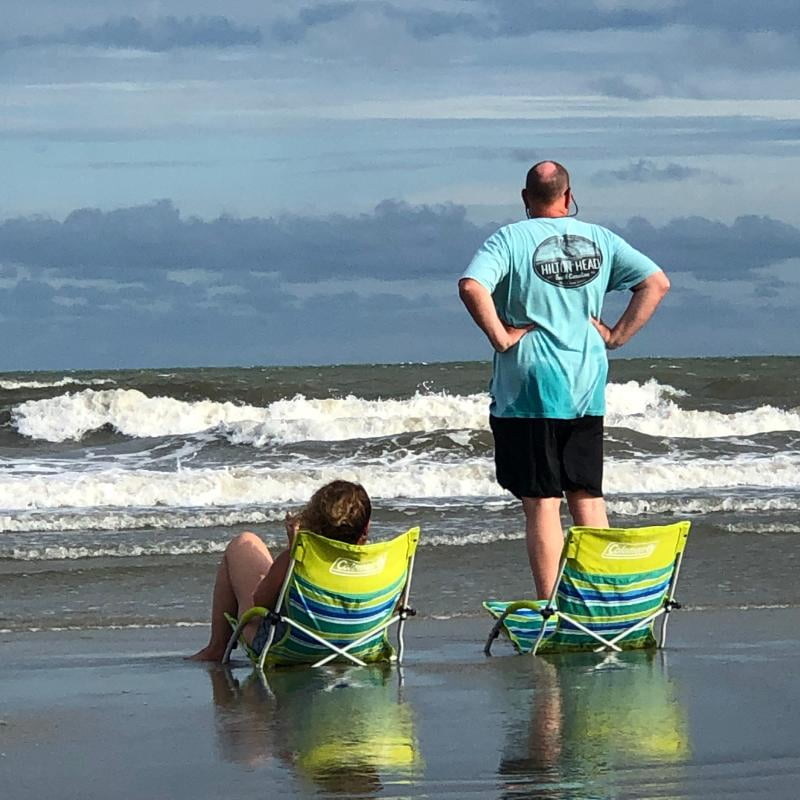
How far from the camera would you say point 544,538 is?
641 cm

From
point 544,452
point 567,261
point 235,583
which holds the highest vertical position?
point 567,261

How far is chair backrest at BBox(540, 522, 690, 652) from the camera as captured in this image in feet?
20.6

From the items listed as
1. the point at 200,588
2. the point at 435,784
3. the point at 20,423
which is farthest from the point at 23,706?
the point at 20,423

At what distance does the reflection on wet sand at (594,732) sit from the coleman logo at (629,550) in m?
0.43

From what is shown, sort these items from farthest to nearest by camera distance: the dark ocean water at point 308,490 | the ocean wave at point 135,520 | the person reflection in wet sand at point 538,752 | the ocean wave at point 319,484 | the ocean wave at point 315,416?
1. the ocean wave at point 315,416
2. the ocean wave at point 319,484
3. the ocean wave at point 135,520
4. the dark ocean water at point 308,490
5. the person reflection in wet sand at point 538,752

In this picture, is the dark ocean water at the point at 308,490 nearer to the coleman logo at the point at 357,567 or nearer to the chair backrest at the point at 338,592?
the chair backrest at the point at 338,592

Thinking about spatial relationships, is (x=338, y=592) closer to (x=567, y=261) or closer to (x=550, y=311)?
(x=550, y=311)

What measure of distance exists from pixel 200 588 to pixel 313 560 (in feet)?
12.9

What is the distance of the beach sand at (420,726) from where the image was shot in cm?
423

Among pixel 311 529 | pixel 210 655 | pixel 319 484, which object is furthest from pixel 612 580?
pixel 319 484

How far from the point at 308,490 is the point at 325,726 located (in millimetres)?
11599

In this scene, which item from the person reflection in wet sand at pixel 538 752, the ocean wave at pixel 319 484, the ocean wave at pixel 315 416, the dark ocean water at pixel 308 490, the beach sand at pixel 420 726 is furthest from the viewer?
the ocean wave at pixel 315 416

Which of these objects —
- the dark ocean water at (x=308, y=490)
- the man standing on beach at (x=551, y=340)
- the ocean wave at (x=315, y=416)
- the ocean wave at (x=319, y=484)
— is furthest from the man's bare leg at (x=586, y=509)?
the ocean wave at (x=315, y=416)

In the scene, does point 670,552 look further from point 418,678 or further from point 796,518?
point 796,518
